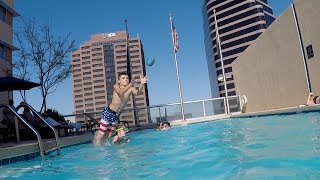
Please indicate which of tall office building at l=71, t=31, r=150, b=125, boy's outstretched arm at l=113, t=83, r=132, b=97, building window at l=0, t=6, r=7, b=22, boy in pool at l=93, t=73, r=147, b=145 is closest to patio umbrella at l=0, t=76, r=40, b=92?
boy in pool at l=93, t=73, r=147, b=145

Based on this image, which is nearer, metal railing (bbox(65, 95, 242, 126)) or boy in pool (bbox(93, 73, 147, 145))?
boy in pool (bbox(93, 73, 147, 145))

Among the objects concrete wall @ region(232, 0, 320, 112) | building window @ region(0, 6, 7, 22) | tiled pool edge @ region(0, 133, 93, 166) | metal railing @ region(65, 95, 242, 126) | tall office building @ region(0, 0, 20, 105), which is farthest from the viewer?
building window @ region(0, 6, 7, 22)

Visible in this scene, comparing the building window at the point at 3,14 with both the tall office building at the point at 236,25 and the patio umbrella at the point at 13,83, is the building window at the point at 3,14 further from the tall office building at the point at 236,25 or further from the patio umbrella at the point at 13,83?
the tall office building at the point at 236,25

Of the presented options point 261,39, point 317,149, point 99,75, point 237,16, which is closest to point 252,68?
point 261,39

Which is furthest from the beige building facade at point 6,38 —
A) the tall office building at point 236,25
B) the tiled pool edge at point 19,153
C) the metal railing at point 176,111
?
the tall office building at point 236,25

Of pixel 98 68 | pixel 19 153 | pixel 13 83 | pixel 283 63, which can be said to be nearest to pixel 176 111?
pixel 283 63

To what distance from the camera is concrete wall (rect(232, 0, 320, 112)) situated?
41.0 feet

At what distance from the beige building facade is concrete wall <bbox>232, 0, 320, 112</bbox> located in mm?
15911

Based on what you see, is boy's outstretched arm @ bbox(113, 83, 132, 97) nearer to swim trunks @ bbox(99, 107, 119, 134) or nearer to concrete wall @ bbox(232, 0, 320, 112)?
swim trunks @ bbox(99, 107, 119, 134)

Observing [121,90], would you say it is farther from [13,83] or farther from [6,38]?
[6,38]

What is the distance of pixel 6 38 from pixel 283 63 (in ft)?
60.8

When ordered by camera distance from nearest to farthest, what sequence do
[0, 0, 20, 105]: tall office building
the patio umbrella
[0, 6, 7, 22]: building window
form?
the patio umbrella, [0, 0, 20, 105]: tall office building, [0, 6, 7, 22]: building window

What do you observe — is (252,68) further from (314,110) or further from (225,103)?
(314,110)

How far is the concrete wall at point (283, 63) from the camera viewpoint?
41.0ft
